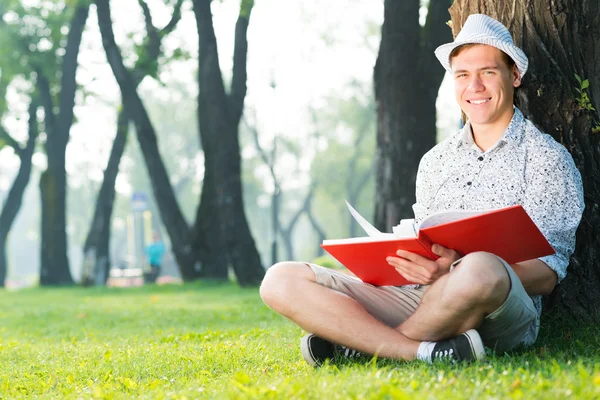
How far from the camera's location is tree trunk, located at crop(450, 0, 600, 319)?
6270mm

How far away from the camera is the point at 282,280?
526 cm

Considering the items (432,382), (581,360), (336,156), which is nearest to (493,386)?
(432,382)

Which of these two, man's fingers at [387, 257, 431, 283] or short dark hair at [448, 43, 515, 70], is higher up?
short dark hair at [448, 43, 515, 70]

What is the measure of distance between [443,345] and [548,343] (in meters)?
1.07

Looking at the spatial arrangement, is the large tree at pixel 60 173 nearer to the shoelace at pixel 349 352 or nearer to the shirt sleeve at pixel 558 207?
the shoelace at pixel 349 352

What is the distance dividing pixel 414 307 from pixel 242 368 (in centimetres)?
118

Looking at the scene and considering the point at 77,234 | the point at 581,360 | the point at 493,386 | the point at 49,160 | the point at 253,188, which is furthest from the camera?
the point at 77,234

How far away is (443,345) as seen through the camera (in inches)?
193

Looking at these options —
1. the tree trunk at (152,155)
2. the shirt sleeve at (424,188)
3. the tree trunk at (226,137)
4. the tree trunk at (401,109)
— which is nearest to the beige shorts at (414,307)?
the shirt sleeve at (424,188)

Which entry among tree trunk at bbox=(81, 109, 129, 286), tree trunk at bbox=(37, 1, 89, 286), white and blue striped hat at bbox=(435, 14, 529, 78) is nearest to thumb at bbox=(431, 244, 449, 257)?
white and blue striped hat at bbox=(435, 14, 529, 78)

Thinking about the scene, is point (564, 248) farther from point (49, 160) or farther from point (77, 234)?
point (77, 234)

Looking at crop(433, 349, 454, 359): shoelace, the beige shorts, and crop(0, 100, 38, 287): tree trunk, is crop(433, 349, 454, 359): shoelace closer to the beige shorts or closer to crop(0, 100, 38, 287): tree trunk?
the beige shorts

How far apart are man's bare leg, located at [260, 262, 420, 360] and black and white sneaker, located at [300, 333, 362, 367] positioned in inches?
3.9

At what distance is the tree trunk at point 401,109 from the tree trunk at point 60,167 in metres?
14.9
